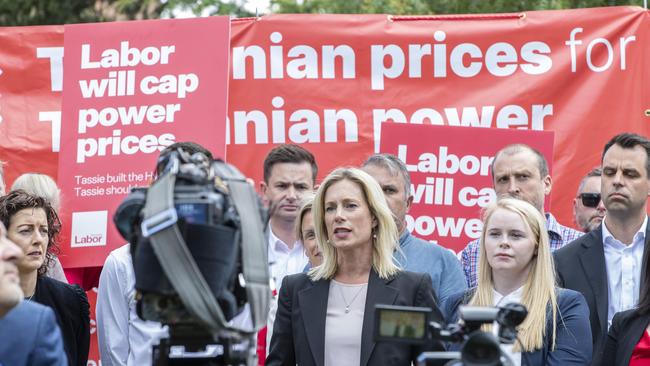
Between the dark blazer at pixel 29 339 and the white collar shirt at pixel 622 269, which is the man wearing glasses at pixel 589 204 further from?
the dark blazer at pixel 29 339

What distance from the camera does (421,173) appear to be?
850cm

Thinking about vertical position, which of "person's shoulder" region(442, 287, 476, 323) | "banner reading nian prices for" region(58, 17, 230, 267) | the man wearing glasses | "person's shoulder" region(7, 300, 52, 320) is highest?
"banner reading nian prices for" region(58, 17, 230, 267)

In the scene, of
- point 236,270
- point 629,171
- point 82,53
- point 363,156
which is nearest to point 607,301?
point 629,171

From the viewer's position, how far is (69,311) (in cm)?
716

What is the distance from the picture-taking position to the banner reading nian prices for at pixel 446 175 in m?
8.41

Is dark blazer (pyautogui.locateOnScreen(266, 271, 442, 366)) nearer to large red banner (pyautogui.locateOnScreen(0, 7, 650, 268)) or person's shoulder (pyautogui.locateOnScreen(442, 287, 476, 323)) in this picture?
person's shoulder (pyautogui.locateOnScreen(442, 287, 476, 323))

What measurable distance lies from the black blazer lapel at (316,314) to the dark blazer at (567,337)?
0.97 meters

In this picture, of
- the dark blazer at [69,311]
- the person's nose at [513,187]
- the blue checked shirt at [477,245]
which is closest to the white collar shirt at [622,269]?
the blue checked shirt at [477,245]

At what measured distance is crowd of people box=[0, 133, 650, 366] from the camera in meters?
6.02

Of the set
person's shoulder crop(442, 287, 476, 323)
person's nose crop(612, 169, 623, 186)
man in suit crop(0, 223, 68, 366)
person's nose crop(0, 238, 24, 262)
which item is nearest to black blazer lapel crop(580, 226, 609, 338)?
person's nose crop(612, 169, 623, 186)

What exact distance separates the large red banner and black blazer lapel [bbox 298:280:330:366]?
2.82 m

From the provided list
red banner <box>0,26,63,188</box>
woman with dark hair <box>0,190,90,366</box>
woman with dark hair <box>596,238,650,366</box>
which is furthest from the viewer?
red banner <box>0,26,63,188</box>

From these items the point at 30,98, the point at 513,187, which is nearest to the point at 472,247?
the point at 513,187

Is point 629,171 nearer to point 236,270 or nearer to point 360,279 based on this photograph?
point 360,279
